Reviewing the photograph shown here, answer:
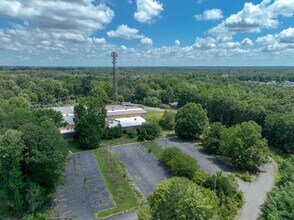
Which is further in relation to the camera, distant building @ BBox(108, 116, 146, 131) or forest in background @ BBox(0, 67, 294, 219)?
distant building @ BBox(108, 116, 146, 131)

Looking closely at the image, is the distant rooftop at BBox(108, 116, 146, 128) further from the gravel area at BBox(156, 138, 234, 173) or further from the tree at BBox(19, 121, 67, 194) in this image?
the tree at BBox(19, 121, 67, 194)

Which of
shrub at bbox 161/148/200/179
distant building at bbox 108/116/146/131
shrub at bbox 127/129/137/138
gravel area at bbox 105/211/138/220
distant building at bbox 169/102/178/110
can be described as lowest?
distant building at bbox 169/102/178/110

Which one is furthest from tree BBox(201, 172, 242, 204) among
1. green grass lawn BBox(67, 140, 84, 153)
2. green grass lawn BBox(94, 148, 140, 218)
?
green grass lawn BBox(67, 140, 84, 153)

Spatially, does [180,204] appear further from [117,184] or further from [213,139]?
[213,139]

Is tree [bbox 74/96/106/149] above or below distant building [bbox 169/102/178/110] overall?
above

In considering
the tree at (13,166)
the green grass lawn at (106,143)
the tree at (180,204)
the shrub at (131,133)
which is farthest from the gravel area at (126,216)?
the shrub at (131,133)

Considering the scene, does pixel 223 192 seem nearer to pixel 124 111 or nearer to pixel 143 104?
pixel 124 111

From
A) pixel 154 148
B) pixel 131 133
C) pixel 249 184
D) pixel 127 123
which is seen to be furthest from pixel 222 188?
pixel 127 123
